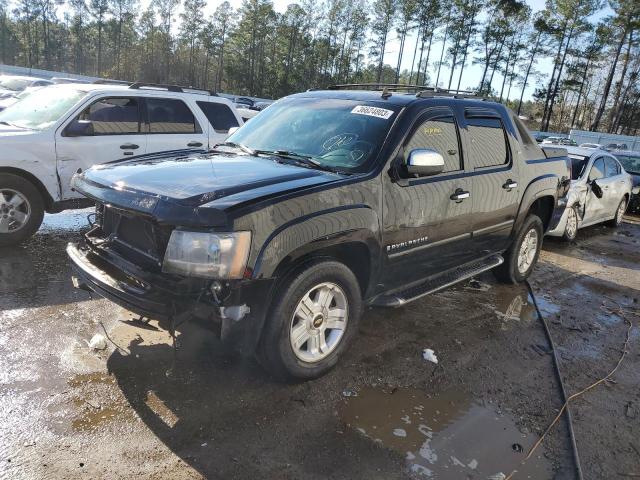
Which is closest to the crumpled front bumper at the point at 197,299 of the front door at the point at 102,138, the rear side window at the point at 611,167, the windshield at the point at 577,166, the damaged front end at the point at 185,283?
the damaged front end at the point at 185,283

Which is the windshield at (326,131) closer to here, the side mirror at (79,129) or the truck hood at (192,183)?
the truck hood at (192,183)

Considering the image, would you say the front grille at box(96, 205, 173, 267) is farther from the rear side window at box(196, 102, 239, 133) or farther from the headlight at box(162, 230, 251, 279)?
the rear side window at box(196, 102, 239, 133)

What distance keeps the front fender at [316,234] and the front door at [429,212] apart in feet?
0.63

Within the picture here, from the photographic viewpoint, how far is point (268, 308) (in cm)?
311

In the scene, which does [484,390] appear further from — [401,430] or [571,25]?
[571,25]

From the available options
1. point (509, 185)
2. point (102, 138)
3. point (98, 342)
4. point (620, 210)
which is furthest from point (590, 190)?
point (98, 342)

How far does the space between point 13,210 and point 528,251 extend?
6.09 m

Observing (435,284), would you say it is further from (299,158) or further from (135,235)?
(135,235)

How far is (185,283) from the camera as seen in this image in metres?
2.95

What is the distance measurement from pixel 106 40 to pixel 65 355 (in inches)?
3464

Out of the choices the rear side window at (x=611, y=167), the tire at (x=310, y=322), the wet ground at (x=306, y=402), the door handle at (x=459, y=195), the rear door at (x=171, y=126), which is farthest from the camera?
the rear side window at (x=611, y=167)

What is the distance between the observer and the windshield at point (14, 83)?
21.0 meters

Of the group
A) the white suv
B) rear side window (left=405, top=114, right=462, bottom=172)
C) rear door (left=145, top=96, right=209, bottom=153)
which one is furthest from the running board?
the white suv

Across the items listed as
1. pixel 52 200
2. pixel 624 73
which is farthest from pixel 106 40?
pixel 52 200
